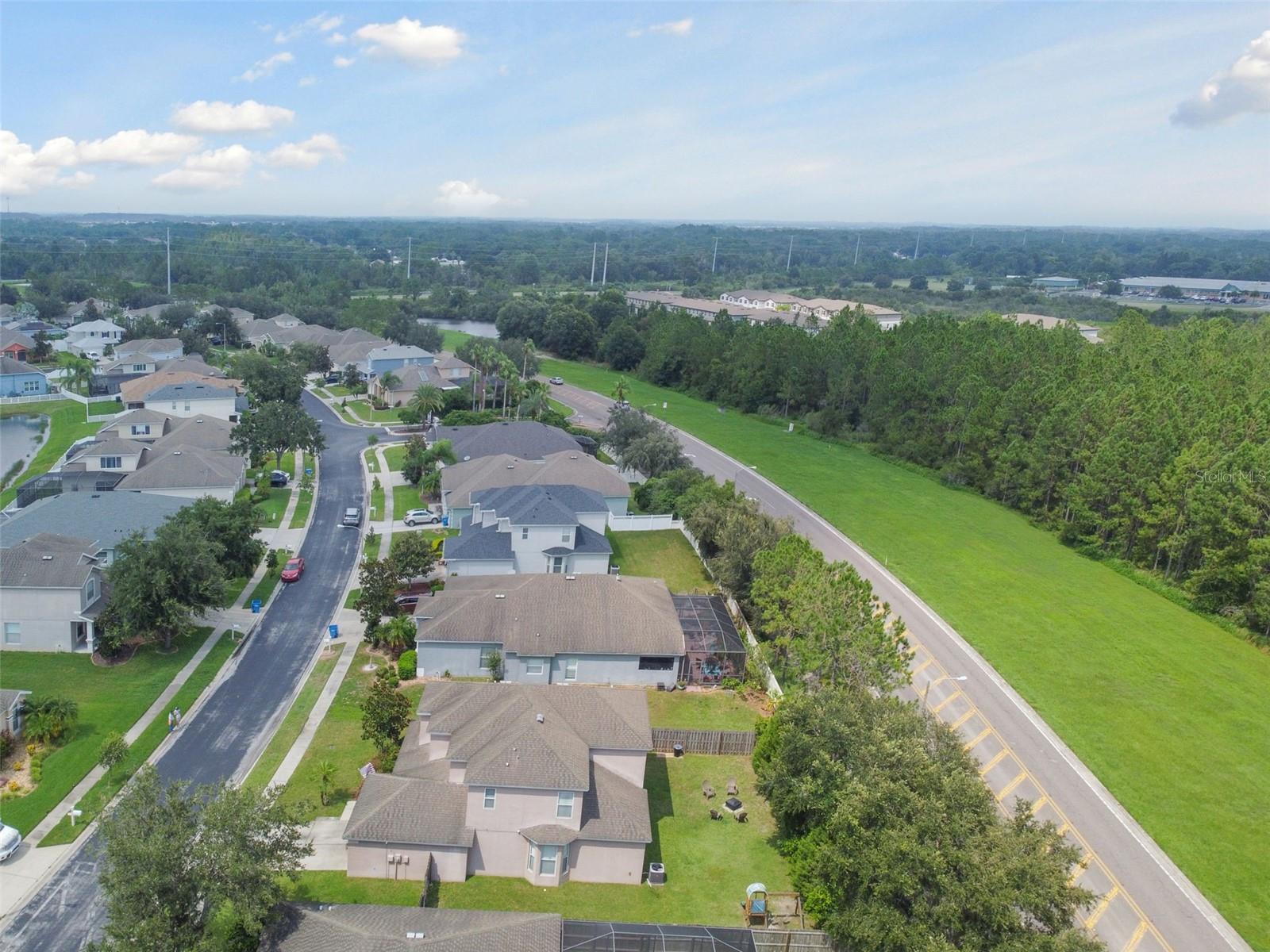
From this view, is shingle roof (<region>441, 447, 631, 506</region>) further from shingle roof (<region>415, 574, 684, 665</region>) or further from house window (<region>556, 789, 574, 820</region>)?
house window (<region>556, 789, 574, 820</region>)

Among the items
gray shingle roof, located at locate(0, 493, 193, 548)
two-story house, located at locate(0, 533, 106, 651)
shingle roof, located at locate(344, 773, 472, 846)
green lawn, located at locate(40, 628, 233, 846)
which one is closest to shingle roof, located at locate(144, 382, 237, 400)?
gray shingle roof, located at locate(0, 493, 193, 548)

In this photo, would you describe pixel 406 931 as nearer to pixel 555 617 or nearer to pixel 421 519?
pixel 555 617

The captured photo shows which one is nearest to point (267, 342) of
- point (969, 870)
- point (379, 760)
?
point (379, 760)

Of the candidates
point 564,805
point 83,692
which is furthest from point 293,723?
point 564,805

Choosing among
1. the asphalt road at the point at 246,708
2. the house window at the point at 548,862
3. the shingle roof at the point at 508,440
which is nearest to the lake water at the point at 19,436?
the asphalt road at the point at 246,708

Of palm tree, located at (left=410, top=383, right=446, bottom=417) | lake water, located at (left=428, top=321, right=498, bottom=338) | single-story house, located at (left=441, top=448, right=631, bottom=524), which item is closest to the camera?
single-story house, located at (left=441, top=448, right=631, bottom=524)

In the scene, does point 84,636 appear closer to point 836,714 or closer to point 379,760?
point 379,760
